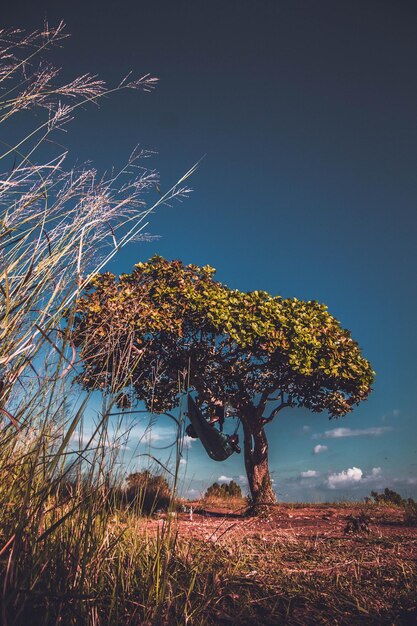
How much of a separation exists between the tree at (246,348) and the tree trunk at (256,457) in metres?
0.02

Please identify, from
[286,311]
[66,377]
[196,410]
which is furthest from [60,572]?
[286,311]

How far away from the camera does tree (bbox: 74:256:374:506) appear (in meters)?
6.96

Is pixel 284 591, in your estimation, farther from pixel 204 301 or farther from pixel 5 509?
pixel 204 301

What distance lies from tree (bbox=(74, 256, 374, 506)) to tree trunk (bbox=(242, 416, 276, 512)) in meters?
0.02

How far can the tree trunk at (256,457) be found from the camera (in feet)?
26.1

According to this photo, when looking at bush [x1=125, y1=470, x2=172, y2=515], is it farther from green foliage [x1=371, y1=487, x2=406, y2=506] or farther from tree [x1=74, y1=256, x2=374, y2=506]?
green foliage [x1=371, y1=487, x2=406, y2=506]

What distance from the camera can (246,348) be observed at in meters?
7.11

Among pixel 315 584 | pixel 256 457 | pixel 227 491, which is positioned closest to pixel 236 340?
pixel 256 457

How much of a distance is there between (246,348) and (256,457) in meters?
2.60

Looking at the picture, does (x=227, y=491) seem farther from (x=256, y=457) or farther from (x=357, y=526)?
(x=357, y=526)

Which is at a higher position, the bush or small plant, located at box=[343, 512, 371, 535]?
the bush

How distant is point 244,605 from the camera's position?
1.53 meters

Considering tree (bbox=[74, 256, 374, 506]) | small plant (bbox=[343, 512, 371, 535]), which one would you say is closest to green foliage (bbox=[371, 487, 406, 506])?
tree (bbox=[74, 256, 374, 506])

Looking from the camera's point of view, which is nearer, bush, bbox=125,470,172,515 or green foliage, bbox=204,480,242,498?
bush, bbox=125,470,172,515
